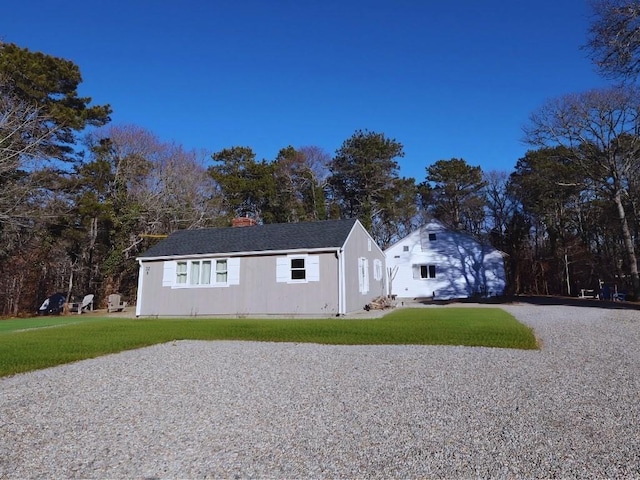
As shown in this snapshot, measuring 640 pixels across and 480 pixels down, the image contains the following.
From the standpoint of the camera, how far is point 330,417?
4055 mm

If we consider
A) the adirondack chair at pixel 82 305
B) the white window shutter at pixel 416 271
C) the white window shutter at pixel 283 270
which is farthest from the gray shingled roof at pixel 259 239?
the white window shutter at pixel 416 271

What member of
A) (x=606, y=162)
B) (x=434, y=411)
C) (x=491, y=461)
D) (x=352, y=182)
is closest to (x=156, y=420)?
(x=434, y=411)

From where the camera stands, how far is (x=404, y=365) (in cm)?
645

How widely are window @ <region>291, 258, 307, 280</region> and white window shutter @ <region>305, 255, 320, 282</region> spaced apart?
256 millimetres

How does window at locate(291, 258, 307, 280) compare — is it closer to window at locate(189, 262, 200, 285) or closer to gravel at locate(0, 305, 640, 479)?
window at locate(189, 262, 200, 285)

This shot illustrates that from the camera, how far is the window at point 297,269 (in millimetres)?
15922

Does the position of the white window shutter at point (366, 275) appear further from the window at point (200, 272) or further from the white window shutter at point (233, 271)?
the window at point (200, 272)

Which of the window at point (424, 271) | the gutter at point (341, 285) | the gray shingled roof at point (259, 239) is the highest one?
the gray shingled roof at point (259, 239)

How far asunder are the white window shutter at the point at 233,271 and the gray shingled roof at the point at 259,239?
0.39m

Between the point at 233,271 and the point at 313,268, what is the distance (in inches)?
127

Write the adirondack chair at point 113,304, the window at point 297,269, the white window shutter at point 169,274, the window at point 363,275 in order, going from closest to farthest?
the window at point 297,269
the white window shutter at point 169,274
the window at point 363,275
the adirondack chair at point 113,304

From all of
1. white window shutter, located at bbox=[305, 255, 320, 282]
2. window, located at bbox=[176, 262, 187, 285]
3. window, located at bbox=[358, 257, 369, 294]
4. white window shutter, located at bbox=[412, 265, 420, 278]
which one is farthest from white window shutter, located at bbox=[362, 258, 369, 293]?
white window shutter, located at bbox=[412, 265, 420, 278]

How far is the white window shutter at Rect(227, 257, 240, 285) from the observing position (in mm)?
16531

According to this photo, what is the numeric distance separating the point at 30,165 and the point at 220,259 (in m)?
11.1
